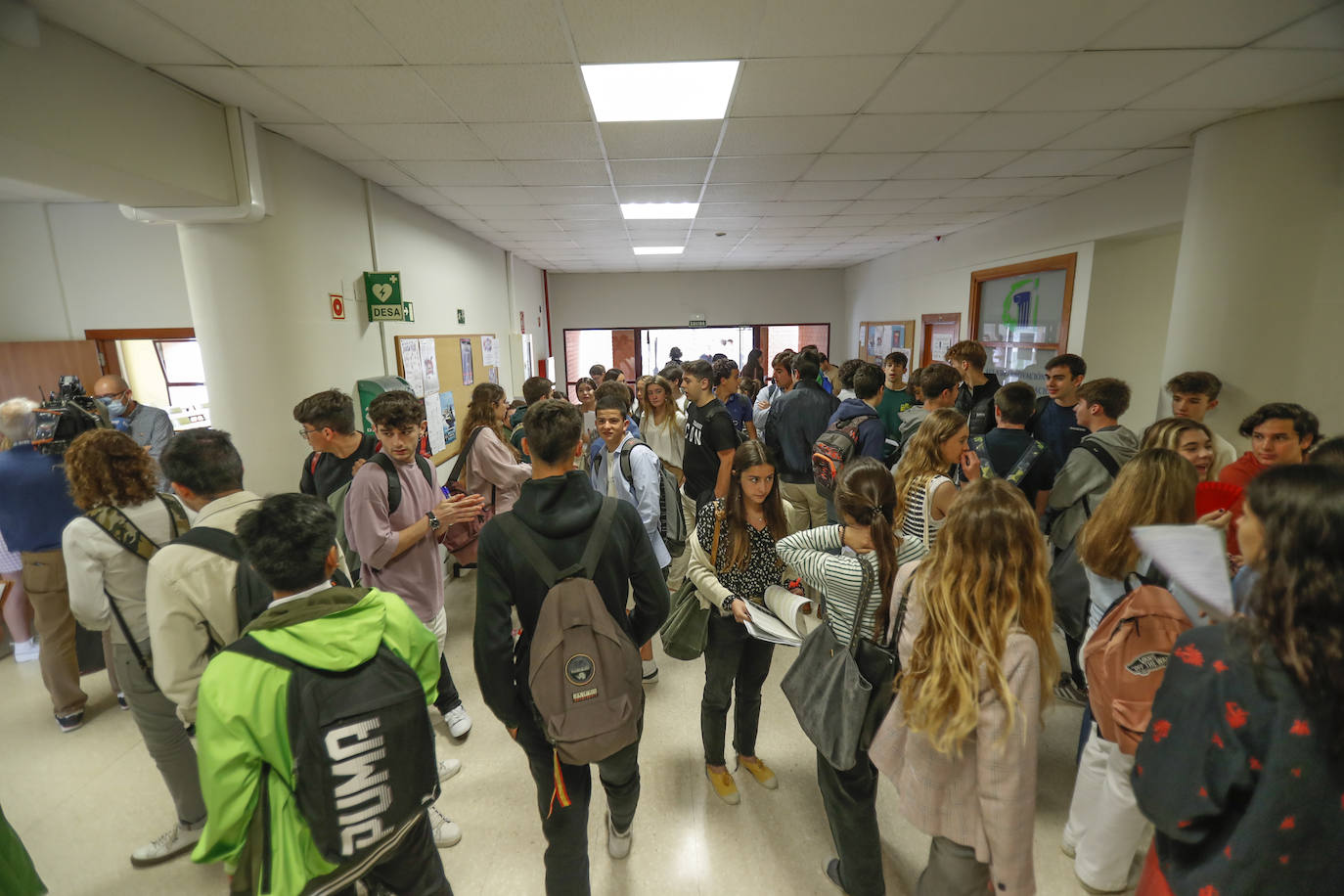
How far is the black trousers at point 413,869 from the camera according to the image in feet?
4.81

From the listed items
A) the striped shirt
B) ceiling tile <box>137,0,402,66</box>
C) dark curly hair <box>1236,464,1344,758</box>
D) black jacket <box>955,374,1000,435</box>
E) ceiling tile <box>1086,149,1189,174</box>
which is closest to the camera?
dark curly hair <box>1236,464,1344,758</box>

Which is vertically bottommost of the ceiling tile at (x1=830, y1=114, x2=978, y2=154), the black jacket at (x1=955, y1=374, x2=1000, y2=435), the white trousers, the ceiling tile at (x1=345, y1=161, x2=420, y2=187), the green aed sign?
the white trousers

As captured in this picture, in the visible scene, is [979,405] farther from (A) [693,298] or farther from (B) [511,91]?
(A) [693,298]

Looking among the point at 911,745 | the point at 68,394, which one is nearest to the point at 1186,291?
the point at 911,745

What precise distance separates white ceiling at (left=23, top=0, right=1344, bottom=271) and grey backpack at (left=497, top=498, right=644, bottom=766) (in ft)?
6.43

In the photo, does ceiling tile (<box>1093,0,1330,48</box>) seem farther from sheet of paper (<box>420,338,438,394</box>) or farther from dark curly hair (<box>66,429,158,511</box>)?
sheet of paper (<box>420,338,438,394</box>)

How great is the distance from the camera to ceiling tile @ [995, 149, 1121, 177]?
3.74 metres

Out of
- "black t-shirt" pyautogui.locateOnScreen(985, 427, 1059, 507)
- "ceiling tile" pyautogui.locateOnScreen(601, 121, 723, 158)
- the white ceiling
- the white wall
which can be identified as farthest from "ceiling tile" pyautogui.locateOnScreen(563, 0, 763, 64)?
the white wall

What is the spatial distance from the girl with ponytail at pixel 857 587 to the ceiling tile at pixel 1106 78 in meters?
2.30

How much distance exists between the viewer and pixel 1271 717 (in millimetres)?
857

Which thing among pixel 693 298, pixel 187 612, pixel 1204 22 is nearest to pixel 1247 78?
pixel 1204 22

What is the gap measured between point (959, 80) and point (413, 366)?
4348mm

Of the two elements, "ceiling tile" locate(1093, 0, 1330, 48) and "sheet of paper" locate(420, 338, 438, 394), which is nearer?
"ceiling tile" locate(1093, 0, 1330, 48)

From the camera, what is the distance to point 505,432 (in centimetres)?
406
